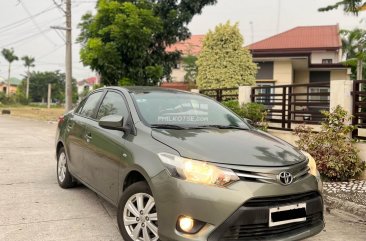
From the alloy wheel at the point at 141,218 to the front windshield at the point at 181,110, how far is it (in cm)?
79

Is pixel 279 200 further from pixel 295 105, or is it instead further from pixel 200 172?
pixel 295 105

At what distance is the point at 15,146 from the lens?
10523 millimetres

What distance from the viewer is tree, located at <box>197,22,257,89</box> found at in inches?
620

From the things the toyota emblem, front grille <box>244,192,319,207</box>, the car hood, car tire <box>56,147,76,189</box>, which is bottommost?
car tire <box>56,147,76,189</box>

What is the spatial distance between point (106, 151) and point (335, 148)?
410 cm

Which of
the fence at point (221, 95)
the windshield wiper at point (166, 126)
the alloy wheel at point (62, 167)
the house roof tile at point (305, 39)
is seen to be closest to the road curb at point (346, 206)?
the windshield wiper at point (166, 126)

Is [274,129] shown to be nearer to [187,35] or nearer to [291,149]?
[291,149]

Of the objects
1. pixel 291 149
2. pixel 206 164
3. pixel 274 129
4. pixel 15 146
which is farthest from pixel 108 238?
pixel 15 146

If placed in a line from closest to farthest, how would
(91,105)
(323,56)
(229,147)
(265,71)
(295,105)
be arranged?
(229,147) < (91,105) < (295,105) < (265,71) < (323,56)

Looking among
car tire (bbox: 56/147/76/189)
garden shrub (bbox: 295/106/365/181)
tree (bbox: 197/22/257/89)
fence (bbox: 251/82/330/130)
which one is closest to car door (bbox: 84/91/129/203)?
car tire (bbox: 56/147/76/189)

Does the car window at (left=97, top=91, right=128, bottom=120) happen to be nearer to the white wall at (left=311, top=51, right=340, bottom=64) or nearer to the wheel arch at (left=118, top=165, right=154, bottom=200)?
the wheel arch at (left=118, top=165, right=154, bottom=200)

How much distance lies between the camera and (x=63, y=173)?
581cm

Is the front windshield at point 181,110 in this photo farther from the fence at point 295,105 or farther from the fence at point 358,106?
the fence at point 295,105

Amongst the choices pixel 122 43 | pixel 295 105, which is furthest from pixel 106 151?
pixel 122 43
